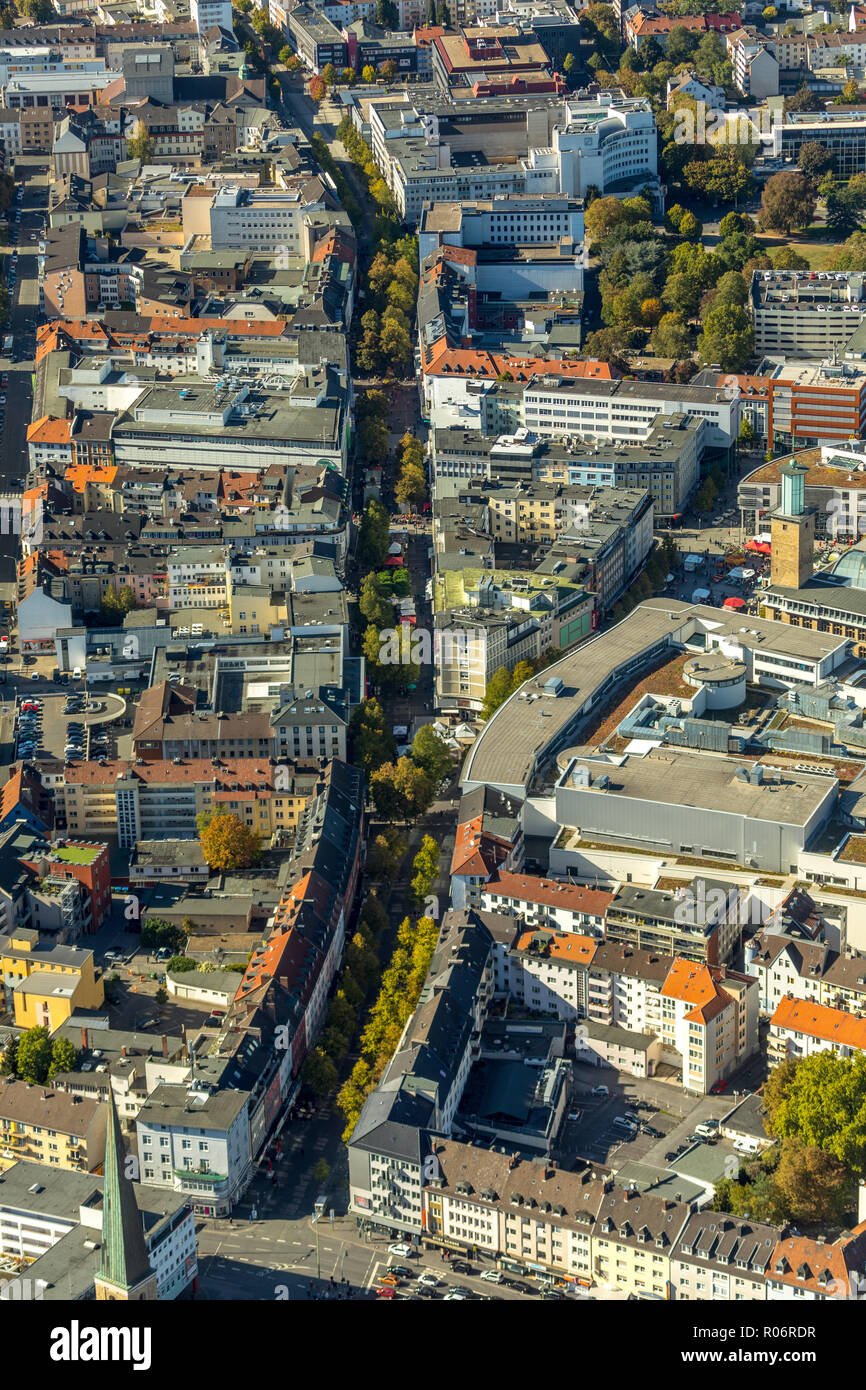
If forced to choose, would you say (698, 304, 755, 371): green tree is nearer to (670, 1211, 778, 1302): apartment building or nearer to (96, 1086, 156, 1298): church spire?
(670, 1211, 778, 1302): apartment building

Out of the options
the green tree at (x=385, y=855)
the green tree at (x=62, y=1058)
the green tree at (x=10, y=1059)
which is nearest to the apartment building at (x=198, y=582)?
the green tree at (x=385, y=855)

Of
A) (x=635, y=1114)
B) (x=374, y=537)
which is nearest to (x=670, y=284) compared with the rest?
(x=374, y=537)

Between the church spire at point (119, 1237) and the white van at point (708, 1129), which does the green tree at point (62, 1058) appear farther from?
the white van at point (708, 1129)

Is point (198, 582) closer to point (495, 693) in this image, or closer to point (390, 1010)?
Result: point (495, 693)

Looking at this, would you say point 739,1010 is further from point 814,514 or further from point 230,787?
point 814,514
